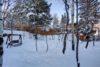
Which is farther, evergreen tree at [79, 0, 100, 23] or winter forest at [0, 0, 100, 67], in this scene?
evergreen tree at [79, 0, 100, 23]

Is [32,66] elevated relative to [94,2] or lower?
lower

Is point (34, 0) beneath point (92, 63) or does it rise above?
above

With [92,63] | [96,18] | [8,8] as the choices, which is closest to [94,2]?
[96,18]

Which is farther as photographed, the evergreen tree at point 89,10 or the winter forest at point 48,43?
the evergreen tree at point 89,10

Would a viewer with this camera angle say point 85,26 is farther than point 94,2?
Yes

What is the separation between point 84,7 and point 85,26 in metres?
9.02

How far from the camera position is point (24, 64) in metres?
13.2

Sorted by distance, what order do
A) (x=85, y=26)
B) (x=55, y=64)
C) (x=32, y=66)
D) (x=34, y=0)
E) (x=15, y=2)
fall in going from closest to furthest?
(x=32, y=66), (x=55, y=64), (x=15, y=2), (x=34, y=0), (x=85, y=26)

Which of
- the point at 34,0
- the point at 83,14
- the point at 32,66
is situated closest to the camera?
the point at 32,66

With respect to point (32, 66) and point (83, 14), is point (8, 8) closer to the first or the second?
point (32, 66)

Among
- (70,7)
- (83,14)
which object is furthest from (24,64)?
(83,14)

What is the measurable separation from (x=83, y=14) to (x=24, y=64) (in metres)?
23.3

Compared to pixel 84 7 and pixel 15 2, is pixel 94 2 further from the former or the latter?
pixel 15 2

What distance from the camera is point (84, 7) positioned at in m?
31.7
